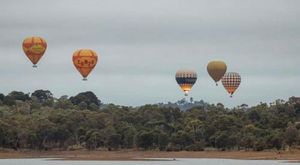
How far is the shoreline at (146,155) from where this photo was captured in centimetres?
11675

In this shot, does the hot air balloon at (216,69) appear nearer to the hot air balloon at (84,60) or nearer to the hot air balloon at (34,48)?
the hot air balloon at (84,60)

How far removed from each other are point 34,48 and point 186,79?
24.6 m

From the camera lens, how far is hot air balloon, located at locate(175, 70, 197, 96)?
399 feet

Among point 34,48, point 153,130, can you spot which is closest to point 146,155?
point 153,130

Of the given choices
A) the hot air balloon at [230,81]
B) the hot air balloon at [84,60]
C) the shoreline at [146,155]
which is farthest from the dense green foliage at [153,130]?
the hot air balloon at [84,60]

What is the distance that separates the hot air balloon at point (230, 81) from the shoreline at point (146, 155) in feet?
28.7

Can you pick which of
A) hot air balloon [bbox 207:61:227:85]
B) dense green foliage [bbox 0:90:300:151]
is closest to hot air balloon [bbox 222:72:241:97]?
hot air balloon [bbox 207:61:227:85]

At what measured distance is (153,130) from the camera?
5404 inches

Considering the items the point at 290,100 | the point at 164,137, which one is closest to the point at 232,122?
the point at 164,137

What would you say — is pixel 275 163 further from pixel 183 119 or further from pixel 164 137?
pixel 183 119

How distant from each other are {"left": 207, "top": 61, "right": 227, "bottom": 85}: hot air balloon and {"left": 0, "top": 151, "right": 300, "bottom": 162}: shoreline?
10.5 m

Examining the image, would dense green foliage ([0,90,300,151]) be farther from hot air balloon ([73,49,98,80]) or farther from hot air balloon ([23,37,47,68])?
hot air balloon ([23,37,47,68])

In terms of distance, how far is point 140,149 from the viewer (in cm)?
13562

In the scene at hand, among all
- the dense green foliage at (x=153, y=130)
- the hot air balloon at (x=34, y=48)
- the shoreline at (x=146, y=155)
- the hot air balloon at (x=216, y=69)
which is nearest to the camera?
the hot air balloon at (x=34, y=48)
